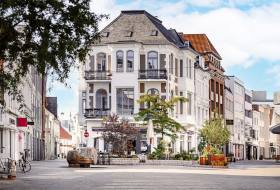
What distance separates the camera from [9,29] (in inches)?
856

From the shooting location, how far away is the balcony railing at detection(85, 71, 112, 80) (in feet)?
266

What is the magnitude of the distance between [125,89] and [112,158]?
21.6 m

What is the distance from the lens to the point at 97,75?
8169 centimetres

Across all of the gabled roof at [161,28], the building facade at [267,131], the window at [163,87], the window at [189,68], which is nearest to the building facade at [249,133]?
the building facade at [267,131]

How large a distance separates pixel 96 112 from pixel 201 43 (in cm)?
2981

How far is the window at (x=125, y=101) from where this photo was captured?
80625mm

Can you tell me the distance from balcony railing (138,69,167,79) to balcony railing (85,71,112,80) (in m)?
3.37

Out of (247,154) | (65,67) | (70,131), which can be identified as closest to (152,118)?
(65,67)

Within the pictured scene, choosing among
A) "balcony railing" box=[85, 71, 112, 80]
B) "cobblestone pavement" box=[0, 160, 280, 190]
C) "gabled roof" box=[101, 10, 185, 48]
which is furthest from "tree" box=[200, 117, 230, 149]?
"cobblestone pavement" box=[0, 160, 280, 190]

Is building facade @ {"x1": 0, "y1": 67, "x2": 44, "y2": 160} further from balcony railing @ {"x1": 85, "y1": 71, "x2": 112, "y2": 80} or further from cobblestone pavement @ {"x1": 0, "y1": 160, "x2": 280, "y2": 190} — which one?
balcony railing @ {"x1": 85, "y1": 71, "x2": 112, "y2": 80}

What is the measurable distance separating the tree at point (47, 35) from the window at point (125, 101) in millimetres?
56925

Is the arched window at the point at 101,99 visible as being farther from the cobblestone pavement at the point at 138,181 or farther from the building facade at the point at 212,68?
the cobblestone pavement at the point at 138,181

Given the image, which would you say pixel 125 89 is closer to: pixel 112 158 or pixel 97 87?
pixel 97 87

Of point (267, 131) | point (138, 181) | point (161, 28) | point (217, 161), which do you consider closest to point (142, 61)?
point (161, 28)
